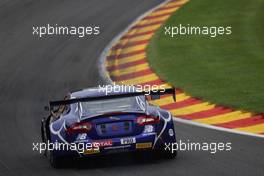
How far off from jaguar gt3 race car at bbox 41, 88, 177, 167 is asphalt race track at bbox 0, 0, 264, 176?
31 cm

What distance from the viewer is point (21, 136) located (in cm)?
1789

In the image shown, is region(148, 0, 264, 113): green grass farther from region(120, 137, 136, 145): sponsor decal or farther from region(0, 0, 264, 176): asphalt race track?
region(120, 137, 136, 145): sponsor decal

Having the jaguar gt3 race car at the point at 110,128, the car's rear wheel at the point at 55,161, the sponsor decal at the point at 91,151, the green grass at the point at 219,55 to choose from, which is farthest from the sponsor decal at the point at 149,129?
the green grass at the point at 219,55

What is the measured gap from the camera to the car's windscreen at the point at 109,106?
14062mm

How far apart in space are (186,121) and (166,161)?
4306 millimetres

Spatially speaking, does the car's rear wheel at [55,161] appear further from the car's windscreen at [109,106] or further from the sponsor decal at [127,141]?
the sponsor decal at [127,141]

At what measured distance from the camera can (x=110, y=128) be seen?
13766 millimetres

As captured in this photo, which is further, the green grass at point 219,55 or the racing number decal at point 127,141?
the green grass at point 219,55

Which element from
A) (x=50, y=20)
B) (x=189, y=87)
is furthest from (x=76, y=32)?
(x=189, y=87)

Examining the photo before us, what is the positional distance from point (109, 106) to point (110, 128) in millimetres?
571

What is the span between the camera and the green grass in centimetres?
2078

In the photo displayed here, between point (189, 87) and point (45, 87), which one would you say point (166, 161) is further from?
point (45, 87)

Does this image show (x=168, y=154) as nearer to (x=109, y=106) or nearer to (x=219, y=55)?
(x=109, y=106)

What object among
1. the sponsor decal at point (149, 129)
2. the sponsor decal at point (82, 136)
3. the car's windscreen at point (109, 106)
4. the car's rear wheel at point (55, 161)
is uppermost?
the car's windscreen at point (109, 106)
